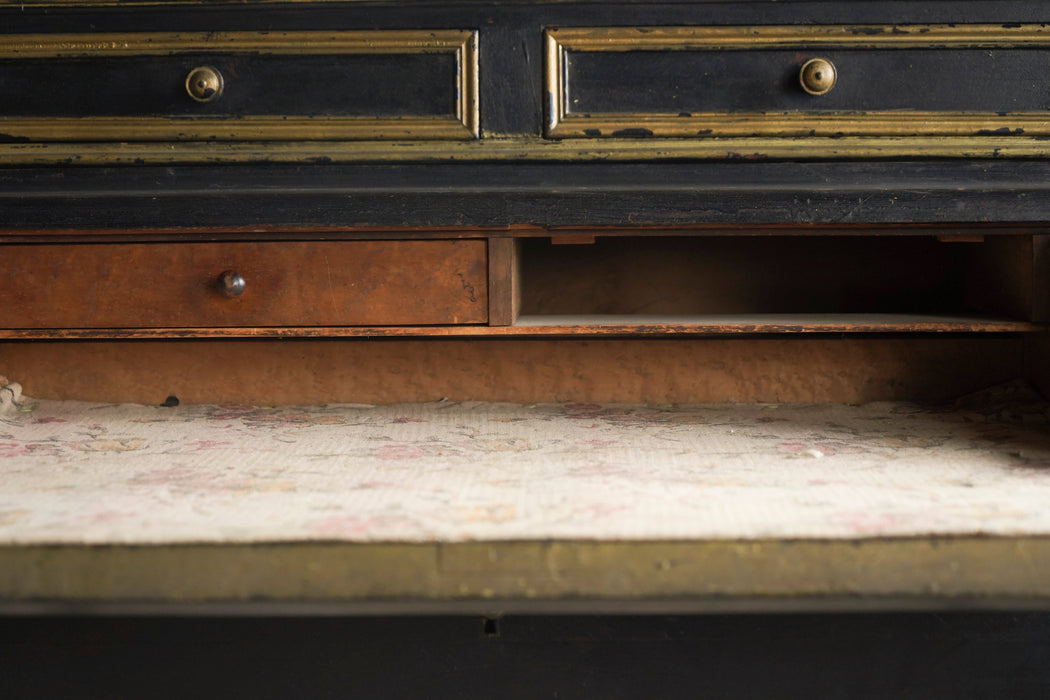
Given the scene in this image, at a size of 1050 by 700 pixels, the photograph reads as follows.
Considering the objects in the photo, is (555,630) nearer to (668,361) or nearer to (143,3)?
(668,361)

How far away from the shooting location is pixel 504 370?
1069mm

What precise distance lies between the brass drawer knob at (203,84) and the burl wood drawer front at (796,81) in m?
0.36

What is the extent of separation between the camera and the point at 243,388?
3.50 feet

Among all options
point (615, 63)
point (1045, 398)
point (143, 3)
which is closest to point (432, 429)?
point (615, 63)

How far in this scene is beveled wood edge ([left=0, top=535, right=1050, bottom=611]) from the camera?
1.68ft

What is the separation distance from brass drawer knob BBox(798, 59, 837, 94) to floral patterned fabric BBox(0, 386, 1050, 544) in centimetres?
38

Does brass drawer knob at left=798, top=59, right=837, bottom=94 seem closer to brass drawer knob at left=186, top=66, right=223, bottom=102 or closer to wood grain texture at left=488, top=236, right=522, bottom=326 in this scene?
wood grain texture at left=488, top=236, right=522, bottom=326

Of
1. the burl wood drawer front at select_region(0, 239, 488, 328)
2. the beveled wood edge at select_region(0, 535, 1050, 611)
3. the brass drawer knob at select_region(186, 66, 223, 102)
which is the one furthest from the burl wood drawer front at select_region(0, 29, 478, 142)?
the beveled wood edge at select_region(0, 535, 1050, 611)

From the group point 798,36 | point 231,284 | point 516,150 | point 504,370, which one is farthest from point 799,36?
point 231,284

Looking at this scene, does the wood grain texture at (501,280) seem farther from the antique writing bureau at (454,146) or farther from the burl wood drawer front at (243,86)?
the burl wood drawer front at (243,86)

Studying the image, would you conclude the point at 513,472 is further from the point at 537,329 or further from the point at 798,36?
the point at 798,36

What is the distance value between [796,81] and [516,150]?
309 millimetres

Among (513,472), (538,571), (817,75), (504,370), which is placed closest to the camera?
(538,571)

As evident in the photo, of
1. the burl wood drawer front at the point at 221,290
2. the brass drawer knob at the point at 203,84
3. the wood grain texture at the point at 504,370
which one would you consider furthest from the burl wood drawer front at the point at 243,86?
the wood grain texture at the point at 504,370
